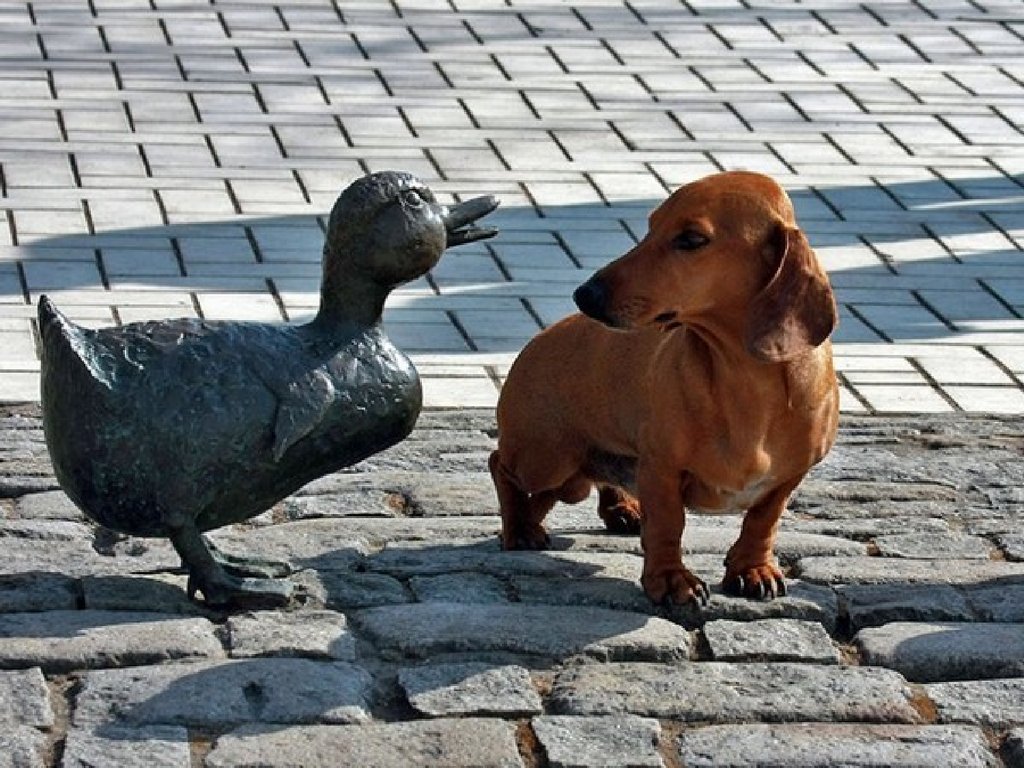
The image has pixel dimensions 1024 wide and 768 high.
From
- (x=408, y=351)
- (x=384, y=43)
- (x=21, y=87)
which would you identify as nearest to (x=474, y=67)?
(x=384, y=43)

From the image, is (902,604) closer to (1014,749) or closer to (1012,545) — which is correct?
(1012,545)

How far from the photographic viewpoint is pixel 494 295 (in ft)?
23.8

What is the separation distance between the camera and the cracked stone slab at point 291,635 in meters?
4.12

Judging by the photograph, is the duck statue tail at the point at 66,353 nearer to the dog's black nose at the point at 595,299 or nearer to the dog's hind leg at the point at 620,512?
the dog's black nose at the point at 595,299

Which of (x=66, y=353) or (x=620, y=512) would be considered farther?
(x=620, y=512)

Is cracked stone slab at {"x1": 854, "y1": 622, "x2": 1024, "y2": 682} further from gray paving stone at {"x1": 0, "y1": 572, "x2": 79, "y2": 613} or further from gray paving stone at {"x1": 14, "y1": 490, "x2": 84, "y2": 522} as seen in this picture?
gray paving stone at {"x1": 14, "y1": 490, "x2": 84, "y2": 522}

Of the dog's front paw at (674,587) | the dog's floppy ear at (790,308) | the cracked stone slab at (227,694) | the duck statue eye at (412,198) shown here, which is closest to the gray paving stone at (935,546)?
the dog's front paw at (674,587)

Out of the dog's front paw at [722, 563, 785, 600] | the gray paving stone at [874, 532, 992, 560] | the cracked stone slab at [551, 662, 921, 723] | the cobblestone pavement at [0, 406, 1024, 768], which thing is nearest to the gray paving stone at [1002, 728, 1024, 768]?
the cobblestone pavement at [0, 406, 1024, 768]

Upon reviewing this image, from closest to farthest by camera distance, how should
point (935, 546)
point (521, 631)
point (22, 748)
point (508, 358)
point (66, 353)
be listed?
point (22, 748) → point (66, 353) → point (521, 631) → point (935, 546) → point (508, 358)

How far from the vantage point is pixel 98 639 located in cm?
413

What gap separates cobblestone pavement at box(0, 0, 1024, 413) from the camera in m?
6.97

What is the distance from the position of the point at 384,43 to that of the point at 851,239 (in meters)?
3.36

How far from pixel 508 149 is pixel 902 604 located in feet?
15.4

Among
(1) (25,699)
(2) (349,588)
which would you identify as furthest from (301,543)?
(1) (25,699)
